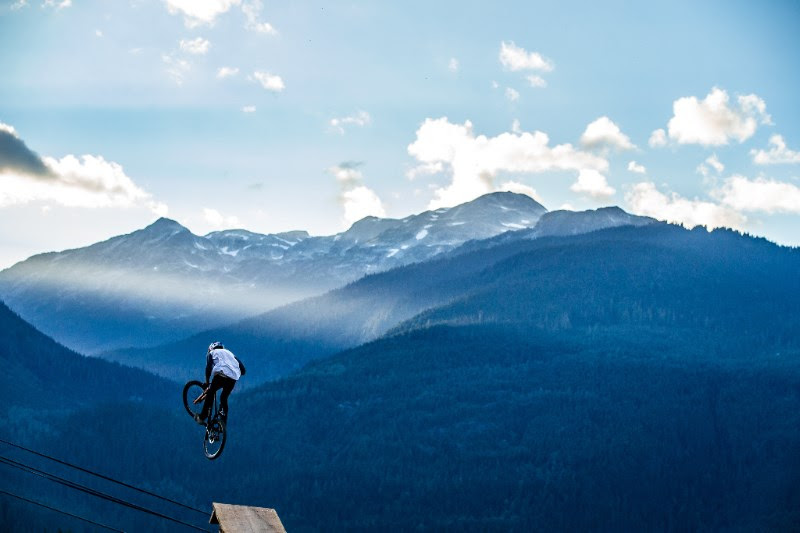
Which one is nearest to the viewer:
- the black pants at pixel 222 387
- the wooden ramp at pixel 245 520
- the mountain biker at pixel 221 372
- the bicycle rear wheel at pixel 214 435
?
the wooden ramp at pixel 245 520

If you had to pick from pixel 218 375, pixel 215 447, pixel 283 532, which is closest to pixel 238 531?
pixel 283 532

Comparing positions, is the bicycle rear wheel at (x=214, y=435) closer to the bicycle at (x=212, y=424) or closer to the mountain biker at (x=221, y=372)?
the bicycle at (x=212, y=424)

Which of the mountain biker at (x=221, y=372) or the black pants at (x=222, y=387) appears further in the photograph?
the black pants at (x=222, y=387)

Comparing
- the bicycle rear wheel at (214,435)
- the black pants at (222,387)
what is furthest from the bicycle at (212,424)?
the black pants at (222,387)

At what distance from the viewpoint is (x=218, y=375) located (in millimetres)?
26734

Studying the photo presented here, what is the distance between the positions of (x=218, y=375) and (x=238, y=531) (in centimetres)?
1182

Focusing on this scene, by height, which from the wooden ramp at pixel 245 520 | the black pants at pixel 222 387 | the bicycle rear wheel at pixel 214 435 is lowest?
the wooden ramp at pixel 245 520

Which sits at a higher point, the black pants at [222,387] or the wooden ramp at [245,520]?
the black pants at [222,387]

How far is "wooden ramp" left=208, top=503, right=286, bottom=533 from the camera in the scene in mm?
15328

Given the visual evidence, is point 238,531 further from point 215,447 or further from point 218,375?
point 215,447

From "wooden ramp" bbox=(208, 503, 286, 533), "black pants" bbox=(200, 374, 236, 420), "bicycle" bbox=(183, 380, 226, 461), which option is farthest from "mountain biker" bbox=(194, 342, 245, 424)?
"wooden ramp" bbox=(208, 503, 286, 533)

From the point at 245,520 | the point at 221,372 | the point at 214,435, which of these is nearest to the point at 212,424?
the point at 214,435

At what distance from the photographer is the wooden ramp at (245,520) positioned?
15328 mm

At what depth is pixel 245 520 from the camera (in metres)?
15.7
